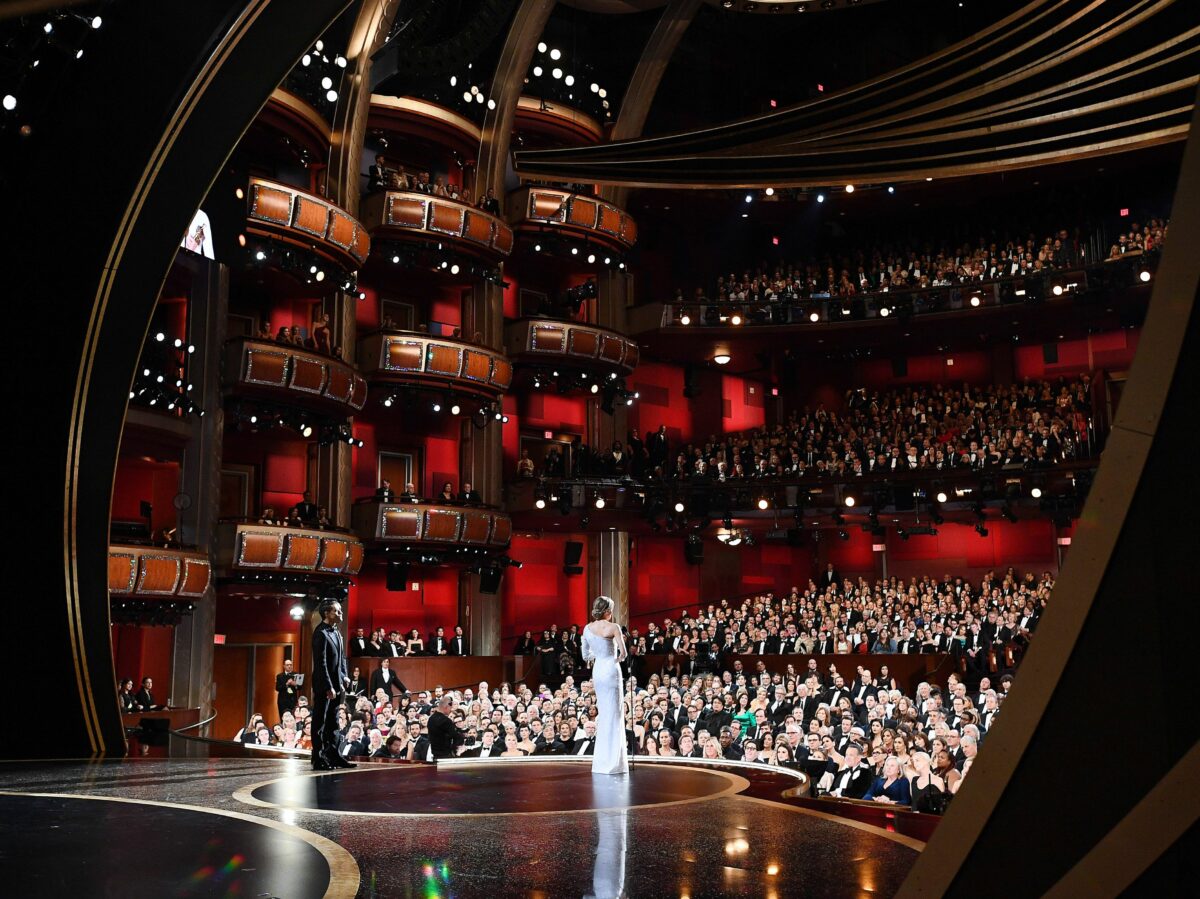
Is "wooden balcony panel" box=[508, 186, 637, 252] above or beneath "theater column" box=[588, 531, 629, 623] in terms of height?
above

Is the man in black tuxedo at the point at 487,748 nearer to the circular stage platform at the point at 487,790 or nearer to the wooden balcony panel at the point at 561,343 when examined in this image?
the circular stage platform at the point at 487,790

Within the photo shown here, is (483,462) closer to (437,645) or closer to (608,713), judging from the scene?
(437,645)

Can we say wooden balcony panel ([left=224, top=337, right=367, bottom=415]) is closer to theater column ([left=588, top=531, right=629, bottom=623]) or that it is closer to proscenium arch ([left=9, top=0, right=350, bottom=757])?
theater column ([left=588, top=531, right=629, bottom=623])

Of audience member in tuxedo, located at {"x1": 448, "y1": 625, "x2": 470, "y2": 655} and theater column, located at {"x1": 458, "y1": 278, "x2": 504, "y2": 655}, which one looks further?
theater column, located at {"x1": 458, "y1": 278, "x2": 504, "y2": 655}

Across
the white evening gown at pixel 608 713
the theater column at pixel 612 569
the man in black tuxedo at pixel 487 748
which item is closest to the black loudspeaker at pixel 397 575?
the theater column at pixel 612 569

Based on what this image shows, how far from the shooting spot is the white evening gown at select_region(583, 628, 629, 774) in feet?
28.3

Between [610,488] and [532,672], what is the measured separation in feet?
13.9

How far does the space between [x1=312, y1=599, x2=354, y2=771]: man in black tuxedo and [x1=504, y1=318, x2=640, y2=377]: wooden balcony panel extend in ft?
52.0

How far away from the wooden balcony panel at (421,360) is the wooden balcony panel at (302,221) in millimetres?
1995

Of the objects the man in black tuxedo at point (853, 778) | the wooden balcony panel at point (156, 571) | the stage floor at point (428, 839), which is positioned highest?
the wooden balcony panel at point (156, 571)

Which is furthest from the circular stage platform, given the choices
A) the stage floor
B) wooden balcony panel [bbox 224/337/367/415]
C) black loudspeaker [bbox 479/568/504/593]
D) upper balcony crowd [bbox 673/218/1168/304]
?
upper balcony crowd [bbox 673/218/1168/304]

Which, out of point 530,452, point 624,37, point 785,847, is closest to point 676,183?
point 785,847

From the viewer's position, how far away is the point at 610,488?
78.6ft

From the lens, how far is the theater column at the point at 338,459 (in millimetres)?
20953
